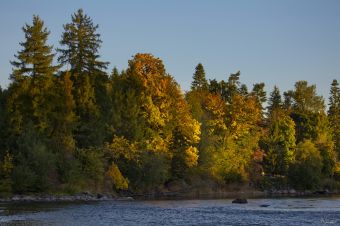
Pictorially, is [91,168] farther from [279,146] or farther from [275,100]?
[275,100]

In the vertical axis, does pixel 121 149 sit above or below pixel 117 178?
above

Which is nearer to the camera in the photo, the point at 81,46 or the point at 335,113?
the point at 81,46

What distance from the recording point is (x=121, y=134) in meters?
79.2

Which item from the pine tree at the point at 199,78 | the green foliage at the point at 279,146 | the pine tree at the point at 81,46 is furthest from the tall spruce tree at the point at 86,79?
the pine tree at the point at 199,78

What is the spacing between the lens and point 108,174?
7369 cm

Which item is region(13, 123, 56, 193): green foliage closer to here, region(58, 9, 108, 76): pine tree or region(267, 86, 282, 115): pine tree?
region(58, 9, 108, 76): pine tree

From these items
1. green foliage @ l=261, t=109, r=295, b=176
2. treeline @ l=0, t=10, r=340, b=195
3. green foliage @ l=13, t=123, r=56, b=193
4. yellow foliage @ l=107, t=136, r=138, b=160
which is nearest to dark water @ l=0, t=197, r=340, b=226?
green foliage @ l=13, t=123, r=56, b=193

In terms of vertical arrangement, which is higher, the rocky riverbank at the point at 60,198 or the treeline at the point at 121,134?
the treeline at the point at 121,134

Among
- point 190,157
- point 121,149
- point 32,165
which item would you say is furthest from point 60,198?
point 190,157

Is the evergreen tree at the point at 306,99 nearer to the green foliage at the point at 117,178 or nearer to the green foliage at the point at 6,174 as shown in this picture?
the green foliage at the point at 117,178

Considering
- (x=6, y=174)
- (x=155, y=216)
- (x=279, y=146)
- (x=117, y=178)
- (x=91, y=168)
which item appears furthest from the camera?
(x=279, y=146)

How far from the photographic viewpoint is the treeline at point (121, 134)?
228ft

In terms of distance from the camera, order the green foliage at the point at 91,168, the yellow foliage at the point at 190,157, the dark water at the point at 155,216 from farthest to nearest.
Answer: the yellow foliage at the point at 190,157, the green foliage at the point at 91,168, the dark water at the point at 155,216

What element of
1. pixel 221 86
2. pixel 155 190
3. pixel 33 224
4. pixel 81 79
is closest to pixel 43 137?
pixel 81 79
